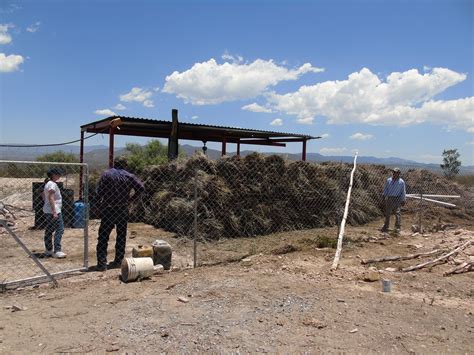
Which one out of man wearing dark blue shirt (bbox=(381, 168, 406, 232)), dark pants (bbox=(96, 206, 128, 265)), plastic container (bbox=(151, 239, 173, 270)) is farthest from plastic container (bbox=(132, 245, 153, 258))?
man wearing dark blue shirt (bbox=(381, 168, 406, 232))

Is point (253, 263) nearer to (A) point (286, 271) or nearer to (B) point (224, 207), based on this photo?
(A) point (286, 271)

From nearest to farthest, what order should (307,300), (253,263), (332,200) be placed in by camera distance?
(307,300), (253,263), (332,200)

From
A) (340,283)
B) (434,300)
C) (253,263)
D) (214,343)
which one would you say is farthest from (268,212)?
(214,343)

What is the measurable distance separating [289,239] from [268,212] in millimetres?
1221

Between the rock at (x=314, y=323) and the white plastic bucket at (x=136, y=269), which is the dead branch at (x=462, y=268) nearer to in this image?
the rock at (x=314, y=323)

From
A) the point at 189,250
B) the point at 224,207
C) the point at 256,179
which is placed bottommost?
the point at 189,250

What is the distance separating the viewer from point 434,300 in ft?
18.1

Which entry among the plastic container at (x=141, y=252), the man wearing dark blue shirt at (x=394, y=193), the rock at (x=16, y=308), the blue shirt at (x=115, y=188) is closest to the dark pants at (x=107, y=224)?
the blue shirt at (x=115, y=188)

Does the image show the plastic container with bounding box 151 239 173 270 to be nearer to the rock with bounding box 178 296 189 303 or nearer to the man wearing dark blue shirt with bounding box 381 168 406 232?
the rock with bounding box 178 296 189 303

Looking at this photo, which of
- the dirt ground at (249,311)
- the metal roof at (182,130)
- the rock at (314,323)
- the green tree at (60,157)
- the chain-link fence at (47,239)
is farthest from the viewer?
the green tree at (60,157)

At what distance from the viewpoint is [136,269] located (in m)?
6.03

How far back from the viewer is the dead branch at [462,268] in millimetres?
7020

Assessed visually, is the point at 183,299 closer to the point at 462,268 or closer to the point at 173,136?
the point at 462,268

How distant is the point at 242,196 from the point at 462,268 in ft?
17.8
